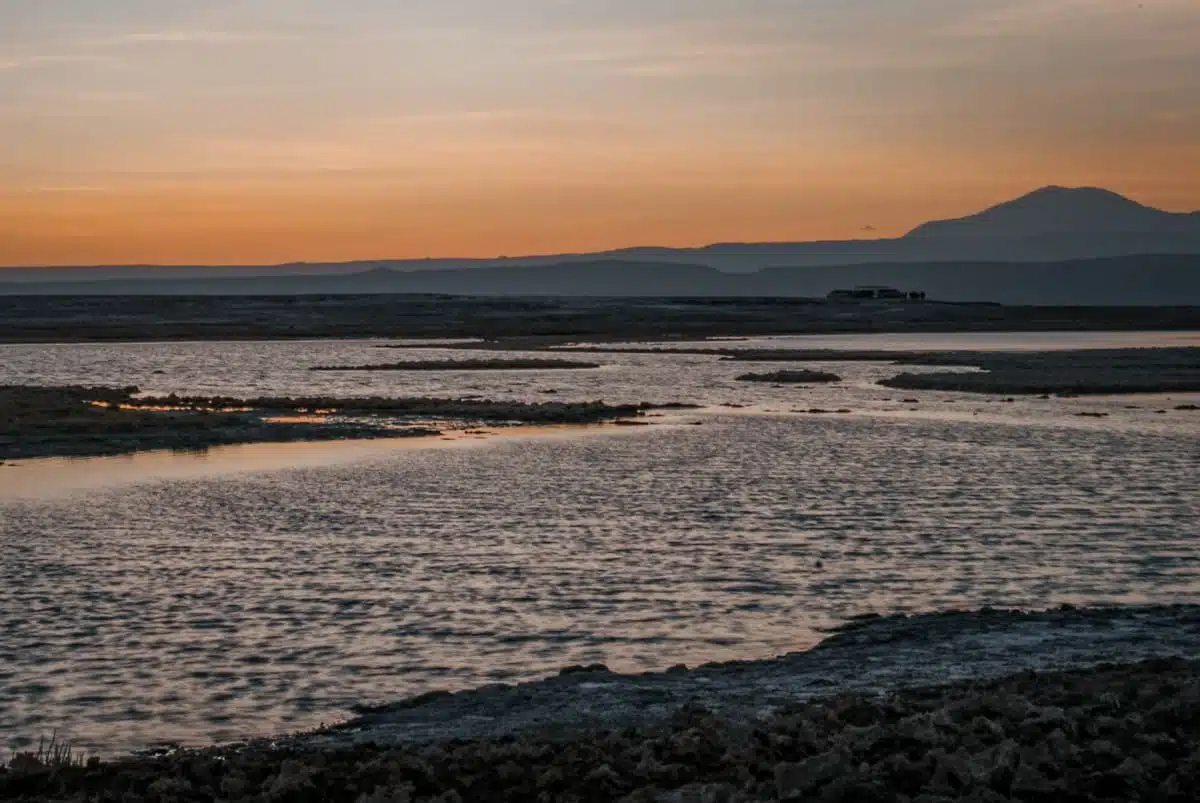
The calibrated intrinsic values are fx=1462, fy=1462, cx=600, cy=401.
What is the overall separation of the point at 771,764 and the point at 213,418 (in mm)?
37779

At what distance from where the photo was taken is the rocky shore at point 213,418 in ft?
135

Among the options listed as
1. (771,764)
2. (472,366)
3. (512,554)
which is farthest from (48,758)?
(472,366)

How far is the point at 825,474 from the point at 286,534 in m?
13.5

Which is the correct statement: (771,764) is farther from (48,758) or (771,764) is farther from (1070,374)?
(1070,374)

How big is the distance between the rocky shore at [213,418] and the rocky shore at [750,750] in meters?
27.8

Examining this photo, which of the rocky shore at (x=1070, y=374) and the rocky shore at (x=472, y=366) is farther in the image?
the rocky shore at (x=472, y=366)

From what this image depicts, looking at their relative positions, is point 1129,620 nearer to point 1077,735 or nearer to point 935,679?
point 935,679

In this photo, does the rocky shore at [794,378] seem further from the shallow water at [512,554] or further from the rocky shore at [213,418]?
the shallow water at [512,554]

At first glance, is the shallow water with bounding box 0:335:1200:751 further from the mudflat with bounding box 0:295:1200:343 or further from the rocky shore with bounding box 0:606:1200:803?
the mudflat with bounding box 0:295:1200:343

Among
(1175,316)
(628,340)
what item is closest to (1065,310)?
(1175,316)

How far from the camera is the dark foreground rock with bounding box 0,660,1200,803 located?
10.5 metres

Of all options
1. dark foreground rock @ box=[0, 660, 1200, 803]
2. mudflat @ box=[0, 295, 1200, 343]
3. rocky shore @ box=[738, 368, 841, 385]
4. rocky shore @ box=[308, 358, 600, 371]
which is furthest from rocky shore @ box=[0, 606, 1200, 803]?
mudflat @ box=[0, 295, 1200, 343]

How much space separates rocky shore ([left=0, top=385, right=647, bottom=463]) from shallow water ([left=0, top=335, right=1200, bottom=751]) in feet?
7.09

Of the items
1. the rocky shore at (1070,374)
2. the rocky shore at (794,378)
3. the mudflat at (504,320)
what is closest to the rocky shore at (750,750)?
the rocky shore at (1070,374)
